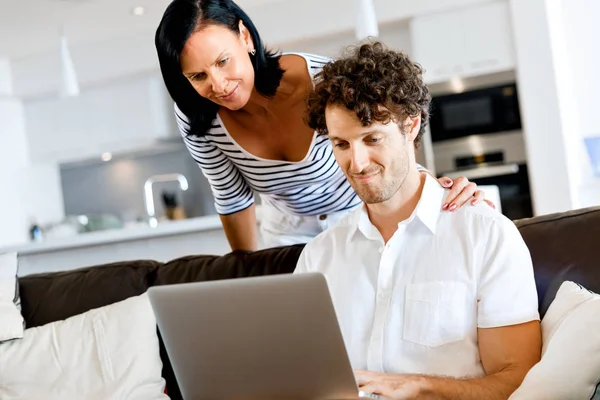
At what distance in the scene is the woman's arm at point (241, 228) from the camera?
7.73 ft

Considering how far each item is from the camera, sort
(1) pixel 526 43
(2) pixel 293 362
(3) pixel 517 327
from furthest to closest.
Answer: (1) pixel 526 43, (3) pixel 517 327, (2) pixel 293 362

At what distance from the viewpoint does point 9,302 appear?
231 cm

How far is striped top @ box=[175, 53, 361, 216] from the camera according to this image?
2049 millimetres

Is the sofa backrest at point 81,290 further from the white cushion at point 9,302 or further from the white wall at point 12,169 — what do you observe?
the white wall at point 12,169

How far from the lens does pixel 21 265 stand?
548 centimetres

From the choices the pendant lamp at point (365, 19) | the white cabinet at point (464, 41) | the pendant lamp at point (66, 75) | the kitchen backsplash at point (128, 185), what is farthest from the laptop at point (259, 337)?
the kitchen backsplash at point (128, 185)

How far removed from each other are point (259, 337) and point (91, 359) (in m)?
1.03

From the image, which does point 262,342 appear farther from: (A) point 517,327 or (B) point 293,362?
(A) point 517,327

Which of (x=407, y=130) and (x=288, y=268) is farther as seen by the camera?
(x=288, y=268)

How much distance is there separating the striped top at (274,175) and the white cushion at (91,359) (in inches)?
17.0

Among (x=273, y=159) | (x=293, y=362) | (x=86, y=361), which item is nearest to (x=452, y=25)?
(x=273, y=159)

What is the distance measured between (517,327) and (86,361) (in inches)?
49.6

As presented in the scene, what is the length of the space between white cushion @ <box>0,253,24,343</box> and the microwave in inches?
126

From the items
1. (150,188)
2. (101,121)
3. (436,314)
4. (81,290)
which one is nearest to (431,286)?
(436,314)
